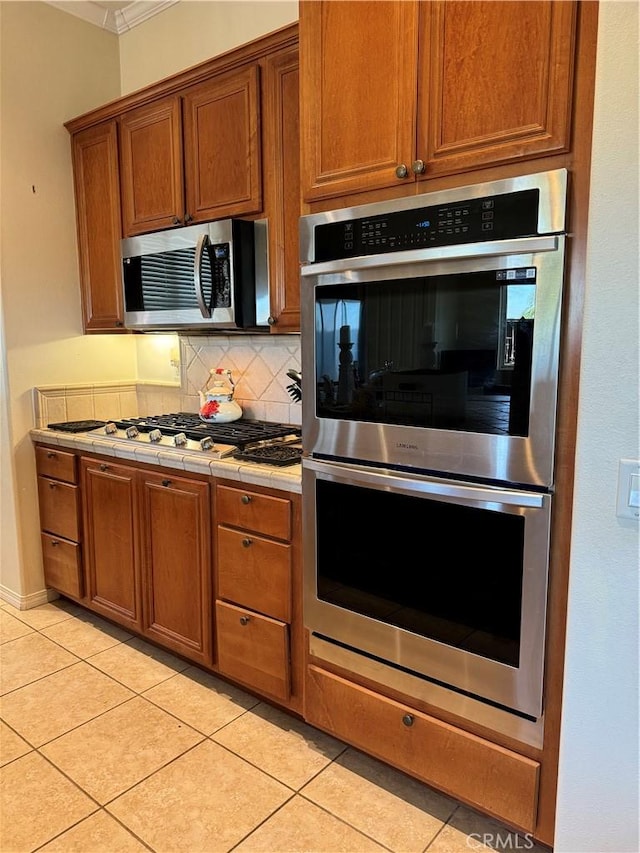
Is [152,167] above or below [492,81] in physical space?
above

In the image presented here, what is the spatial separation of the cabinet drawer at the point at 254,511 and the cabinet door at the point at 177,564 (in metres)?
0.10

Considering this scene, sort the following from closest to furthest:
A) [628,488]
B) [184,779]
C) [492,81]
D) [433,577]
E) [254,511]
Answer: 1. [628,488]
2. [492,81]
3. [433,577]
4. [184,779]
5. [254,511]

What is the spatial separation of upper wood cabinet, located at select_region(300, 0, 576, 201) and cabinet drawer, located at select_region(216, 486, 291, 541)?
99 cm

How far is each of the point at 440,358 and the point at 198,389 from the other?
75.0 inches

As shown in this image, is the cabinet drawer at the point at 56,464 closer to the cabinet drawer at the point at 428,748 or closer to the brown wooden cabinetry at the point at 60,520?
the brown wooden cabinetry at the point at 60,520

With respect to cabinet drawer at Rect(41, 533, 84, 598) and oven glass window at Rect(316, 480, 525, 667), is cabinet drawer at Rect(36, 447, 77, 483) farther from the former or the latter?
oven glass window at Rect(316, 480, 525, 667)

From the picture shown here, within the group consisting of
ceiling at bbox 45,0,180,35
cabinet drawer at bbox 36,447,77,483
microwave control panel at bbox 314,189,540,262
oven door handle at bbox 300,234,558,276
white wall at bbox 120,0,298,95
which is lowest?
cabinet drawer at bbox 36,447,77,483

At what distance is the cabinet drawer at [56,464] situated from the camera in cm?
281

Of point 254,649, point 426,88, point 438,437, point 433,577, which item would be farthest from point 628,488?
point 254,649

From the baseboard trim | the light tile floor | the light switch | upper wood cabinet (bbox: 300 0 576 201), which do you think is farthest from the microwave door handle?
the baseboard trim

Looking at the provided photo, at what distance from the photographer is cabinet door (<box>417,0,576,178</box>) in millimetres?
1287

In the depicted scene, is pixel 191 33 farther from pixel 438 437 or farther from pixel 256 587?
pixel 256 587

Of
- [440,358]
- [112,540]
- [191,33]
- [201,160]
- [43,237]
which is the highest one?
[191,33]

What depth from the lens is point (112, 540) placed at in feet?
8.75
